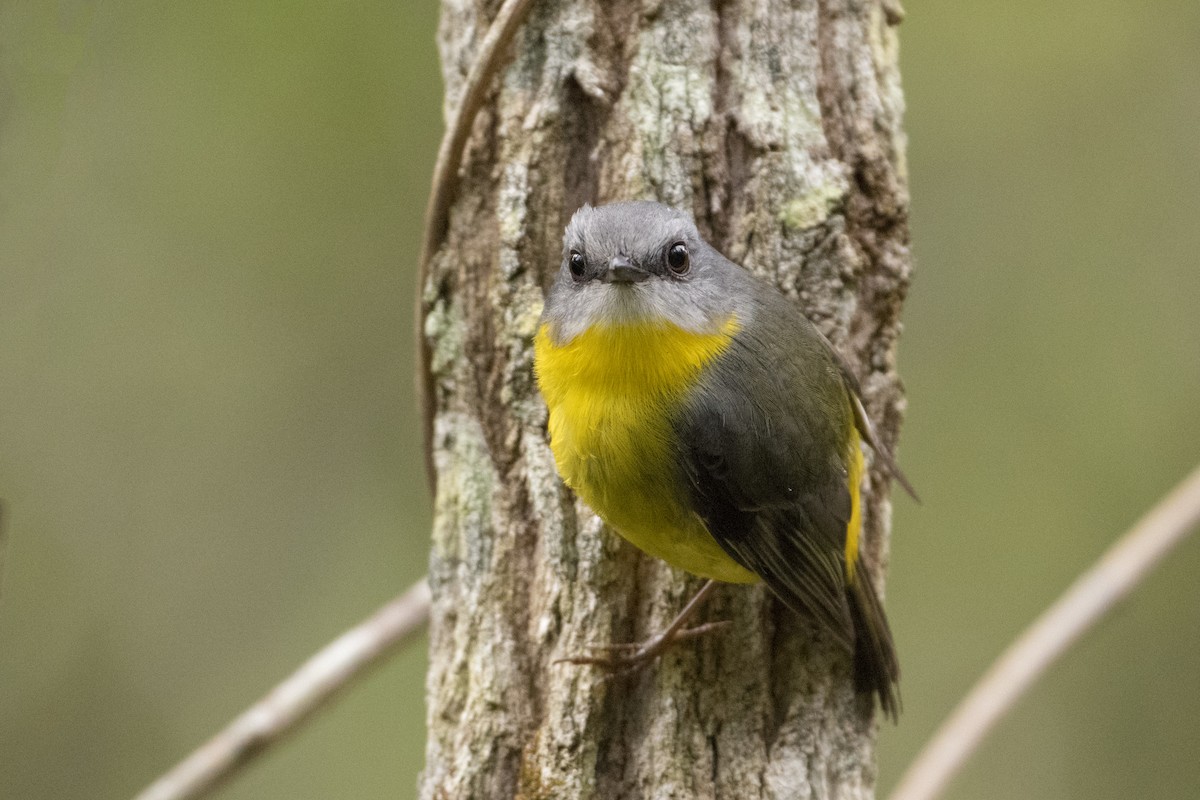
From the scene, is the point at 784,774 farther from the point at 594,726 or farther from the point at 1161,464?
the point at 1161,464

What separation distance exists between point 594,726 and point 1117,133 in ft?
14.9

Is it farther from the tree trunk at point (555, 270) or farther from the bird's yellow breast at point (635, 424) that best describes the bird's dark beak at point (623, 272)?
the tree trunk at point (555, 270)

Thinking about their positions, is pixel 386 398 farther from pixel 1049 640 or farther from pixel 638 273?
pixel 1049 640

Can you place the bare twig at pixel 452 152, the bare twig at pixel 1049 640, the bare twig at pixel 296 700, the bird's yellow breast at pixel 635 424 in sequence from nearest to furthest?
the bird's yellow breast at pixel 635 424
the bare twig at pixel 452 152
the bare twig at pixel 1049 640
the bare twig at pixel 296 700

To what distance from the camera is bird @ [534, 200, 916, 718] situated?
2.76 metres

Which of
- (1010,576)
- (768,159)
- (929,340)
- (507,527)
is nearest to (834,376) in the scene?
(768,159)

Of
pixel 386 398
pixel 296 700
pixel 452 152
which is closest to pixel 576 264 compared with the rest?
pixel 452 152

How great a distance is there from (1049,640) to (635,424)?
1.42 metres

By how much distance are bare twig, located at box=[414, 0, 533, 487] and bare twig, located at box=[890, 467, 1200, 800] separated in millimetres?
1566

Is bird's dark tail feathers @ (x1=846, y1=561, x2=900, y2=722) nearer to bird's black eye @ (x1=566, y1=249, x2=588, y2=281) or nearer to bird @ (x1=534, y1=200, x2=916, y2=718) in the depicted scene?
bird @ (x1=534, y1=200, x2=916, y2=718)

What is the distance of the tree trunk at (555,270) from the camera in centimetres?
281

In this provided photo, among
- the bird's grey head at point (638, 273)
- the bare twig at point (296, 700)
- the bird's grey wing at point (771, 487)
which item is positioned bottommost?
the bare twig at point (296, 700)

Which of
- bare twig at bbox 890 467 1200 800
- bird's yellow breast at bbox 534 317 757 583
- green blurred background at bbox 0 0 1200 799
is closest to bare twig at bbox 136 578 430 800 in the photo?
bird's yellow breast at bbox 534 317 757 583

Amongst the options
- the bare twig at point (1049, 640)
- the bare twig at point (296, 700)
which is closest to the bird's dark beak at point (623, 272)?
the bare twig at point (296, 700)
